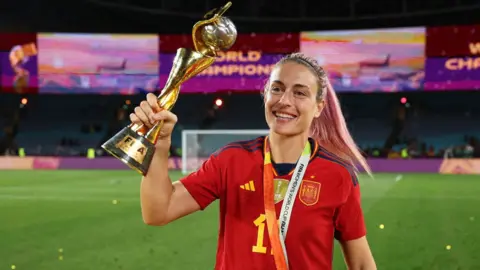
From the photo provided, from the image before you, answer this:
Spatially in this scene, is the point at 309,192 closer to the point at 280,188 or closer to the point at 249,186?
the point at 280,188

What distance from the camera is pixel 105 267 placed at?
4555mm

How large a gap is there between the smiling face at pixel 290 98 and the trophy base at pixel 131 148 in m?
0.48

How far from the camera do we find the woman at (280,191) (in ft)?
5.67

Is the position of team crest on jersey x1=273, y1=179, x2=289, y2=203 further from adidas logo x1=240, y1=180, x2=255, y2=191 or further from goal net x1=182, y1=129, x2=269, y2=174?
goal net x1=182, y1=129, x2=269, y2=174

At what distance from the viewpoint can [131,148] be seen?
4.90ft

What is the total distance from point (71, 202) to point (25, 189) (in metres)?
2.95

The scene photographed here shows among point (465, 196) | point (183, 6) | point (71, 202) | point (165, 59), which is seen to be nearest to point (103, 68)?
point (165, 59)

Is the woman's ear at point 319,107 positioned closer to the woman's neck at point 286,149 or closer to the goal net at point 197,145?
the woman's neck at point 286,149

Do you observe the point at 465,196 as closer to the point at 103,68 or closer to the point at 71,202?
the point at 71,202

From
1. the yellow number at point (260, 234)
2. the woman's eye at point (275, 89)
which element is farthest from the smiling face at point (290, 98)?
the yellow number at point (260, 234)

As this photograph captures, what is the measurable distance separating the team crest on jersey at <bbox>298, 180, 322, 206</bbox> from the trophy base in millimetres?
555

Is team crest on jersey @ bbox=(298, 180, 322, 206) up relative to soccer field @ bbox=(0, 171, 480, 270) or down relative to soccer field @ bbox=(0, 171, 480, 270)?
up

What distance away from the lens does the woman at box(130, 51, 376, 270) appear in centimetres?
173

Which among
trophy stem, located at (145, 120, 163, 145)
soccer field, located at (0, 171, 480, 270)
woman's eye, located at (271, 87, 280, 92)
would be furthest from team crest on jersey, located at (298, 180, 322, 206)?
soccer field, located at (0, 171, 480, 270)
